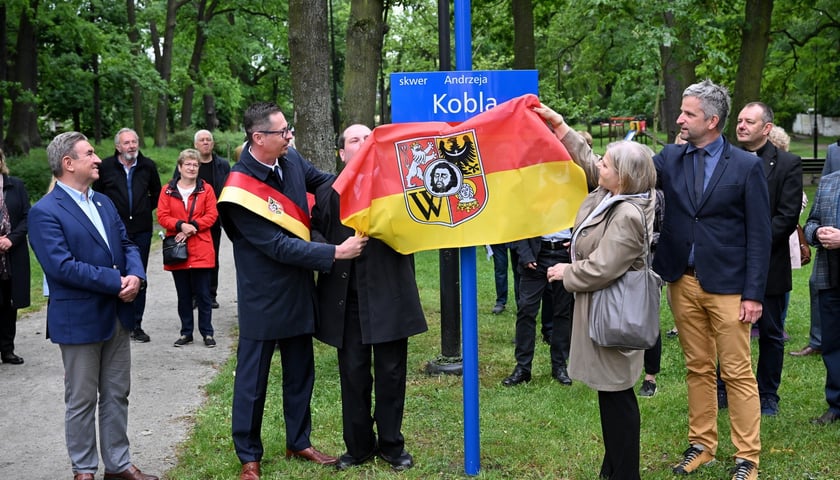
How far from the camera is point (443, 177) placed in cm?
499

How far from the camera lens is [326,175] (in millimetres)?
5949

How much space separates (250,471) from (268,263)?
4.29ft

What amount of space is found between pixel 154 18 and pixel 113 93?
11334mm

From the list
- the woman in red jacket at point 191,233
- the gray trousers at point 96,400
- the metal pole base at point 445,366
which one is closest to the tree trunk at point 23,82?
the woman in red jacket at point 191,233

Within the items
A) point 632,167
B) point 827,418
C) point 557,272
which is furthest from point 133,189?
point 827,418

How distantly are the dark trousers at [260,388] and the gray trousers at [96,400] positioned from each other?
0.69 metres

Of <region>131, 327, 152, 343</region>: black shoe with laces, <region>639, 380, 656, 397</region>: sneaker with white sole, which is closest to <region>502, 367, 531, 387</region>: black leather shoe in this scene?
<region>639, 380, 656, 397</region>: sneaker with white sole

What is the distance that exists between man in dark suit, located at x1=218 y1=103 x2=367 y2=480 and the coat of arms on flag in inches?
17.1

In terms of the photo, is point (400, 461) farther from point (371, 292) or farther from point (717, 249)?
point (717, 249)

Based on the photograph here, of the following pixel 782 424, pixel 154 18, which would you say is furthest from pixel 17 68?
pixel 782 424

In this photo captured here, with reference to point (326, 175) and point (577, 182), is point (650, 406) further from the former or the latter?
point (326, 175)

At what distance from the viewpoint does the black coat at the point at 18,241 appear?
834cm

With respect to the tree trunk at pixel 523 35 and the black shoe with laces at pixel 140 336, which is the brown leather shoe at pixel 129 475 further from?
the tree trunk at pixel 523 35

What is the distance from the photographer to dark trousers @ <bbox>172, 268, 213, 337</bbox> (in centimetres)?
942
